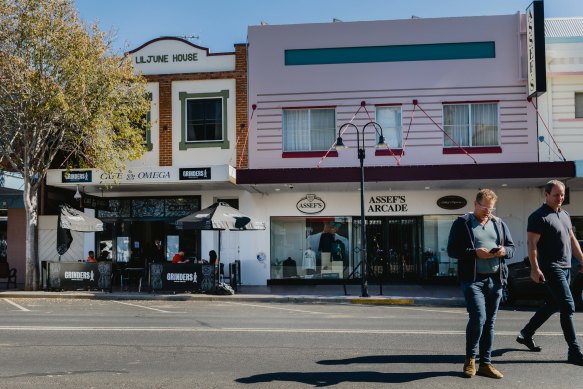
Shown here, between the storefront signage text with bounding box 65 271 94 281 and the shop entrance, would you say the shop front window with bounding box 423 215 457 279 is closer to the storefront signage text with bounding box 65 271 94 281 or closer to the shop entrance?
the shop entrance

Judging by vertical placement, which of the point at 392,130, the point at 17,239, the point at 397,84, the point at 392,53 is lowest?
the point at 17,239

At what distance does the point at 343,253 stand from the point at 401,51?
6.82 metres

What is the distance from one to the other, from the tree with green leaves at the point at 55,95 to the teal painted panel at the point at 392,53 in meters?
5.35

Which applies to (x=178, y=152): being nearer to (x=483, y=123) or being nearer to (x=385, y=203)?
(x=385, y=203)

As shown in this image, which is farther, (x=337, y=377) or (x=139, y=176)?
(x=139, y=176)

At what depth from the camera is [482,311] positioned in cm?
604

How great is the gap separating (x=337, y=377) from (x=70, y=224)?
42.3ft

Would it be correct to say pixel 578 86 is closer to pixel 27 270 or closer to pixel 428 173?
pixel 428 173

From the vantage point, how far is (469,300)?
611 cm

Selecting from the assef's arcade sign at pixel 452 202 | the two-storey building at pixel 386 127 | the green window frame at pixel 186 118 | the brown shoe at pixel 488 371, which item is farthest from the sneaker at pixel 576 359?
the green window frame at pixel 186 118

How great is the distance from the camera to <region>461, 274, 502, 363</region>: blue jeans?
6.03 metres

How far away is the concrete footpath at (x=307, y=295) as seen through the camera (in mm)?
15266

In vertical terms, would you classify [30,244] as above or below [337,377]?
above

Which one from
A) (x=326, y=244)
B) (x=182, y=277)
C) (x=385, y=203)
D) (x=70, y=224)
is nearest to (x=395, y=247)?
(x=385, y=203)
